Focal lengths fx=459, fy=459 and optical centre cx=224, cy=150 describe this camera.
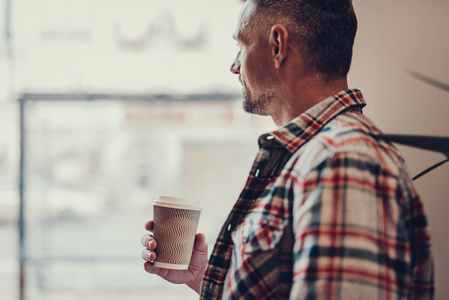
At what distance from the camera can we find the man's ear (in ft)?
3.27

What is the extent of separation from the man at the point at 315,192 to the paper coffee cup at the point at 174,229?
0.19 meters

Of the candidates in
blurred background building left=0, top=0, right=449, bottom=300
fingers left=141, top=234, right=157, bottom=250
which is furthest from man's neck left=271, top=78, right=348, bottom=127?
blurred background building left=0, top=0, right=449, bottom=300

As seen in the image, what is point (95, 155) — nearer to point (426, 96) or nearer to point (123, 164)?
point (123, 164)

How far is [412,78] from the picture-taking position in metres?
1.46

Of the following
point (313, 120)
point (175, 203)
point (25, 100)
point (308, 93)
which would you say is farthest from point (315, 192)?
point (25, 100)

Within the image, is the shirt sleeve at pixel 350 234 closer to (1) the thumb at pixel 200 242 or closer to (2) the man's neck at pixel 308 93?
(2) the man's neck at pixel 308 93

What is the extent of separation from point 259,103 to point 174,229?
14.2 inches

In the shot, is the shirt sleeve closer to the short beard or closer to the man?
the man

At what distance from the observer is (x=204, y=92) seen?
2.36 metres

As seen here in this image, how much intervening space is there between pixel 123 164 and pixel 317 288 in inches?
79.4

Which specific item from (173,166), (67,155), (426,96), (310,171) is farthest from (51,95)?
(310,171)

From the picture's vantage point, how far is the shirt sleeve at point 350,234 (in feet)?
2.21

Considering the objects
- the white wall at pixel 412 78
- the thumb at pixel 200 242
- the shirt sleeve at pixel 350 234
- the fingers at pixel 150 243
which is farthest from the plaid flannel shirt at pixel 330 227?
the white wall at pixel 412 78

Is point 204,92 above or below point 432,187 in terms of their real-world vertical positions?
above
